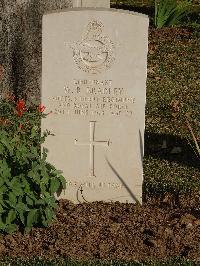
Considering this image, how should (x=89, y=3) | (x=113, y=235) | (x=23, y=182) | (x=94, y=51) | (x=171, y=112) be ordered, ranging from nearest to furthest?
(x=23, y=182)
(x=113, y=235)
(x=94, y=51)
(x=171, y=112)
(x=89, y=3)

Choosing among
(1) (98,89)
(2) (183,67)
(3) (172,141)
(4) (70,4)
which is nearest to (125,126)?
(1) (98,89)

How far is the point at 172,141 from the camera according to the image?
7.39 m

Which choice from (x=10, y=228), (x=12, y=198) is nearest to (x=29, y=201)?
(x=12, y=198)

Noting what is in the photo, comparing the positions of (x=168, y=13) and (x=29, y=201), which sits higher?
(x=168, y=13)

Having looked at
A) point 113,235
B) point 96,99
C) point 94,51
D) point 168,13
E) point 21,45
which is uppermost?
point 168,13

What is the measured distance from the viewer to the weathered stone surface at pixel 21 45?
7.80m

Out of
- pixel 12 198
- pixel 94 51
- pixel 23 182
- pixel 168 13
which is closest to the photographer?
pixel 12 198

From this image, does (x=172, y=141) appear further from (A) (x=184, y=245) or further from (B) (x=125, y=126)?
(A) (x=184, y=245)

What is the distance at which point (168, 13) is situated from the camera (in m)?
11.4

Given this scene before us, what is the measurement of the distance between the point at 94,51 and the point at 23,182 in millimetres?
1063

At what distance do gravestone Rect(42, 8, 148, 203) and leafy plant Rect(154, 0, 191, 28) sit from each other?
5.97m

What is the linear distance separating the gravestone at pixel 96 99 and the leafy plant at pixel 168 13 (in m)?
5.97

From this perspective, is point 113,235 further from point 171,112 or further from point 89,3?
point 89,3

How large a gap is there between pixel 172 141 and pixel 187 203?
1713mm
